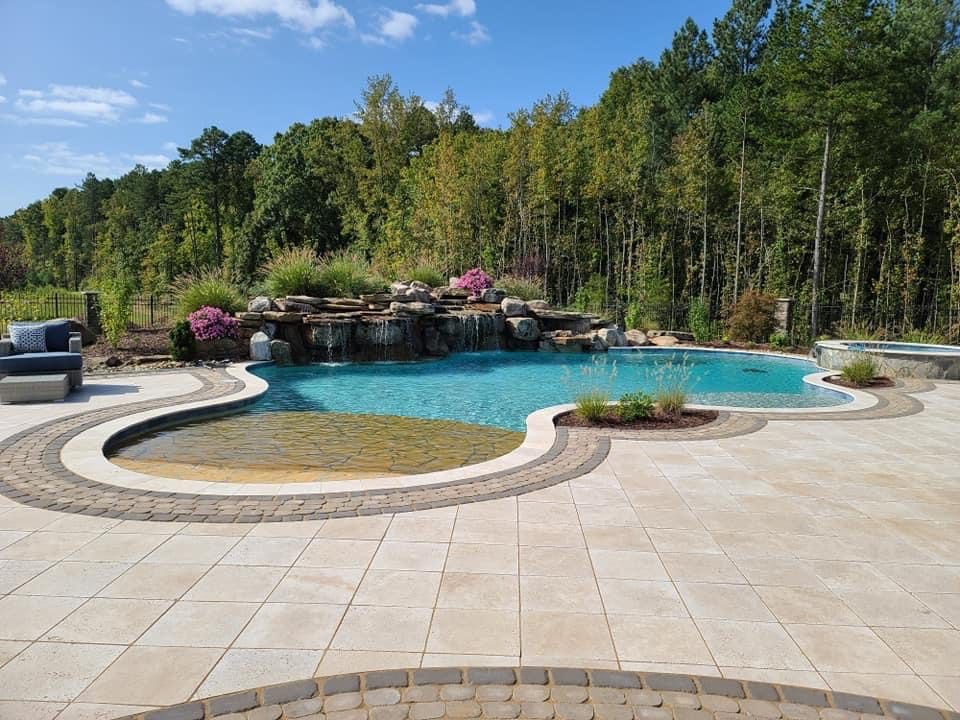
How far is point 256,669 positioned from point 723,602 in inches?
75.5

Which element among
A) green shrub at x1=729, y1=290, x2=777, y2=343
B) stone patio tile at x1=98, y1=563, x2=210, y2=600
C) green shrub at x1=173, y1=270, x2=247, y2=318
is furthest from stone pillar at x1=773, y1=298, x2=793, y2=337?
stone patio tile at x1=98, y1=563, x2=210, y2=600

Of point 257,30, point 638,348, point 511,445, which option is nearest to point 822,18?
point 638,348

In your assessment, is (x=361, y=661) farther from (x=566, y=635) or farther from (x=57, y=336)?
(x=57, y=336)

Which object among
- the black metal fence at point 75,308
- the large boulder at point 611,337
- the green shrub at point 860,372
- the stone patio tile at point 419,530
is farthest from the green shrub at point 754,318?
the stone patio tile at point 419,530

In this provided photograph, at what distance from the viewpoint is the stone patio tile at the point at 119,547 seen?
2.95 metres

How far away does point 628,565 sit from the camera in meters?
2.95

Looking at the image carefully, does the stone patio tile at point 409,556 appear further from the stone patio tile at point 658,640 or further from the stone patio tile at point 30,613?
the stone patio tile at point 30,613

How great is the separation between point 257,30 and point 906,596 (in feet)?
38.1

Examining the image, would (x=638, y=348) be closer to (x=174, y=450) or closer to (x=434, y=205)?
(x=434, y=205)

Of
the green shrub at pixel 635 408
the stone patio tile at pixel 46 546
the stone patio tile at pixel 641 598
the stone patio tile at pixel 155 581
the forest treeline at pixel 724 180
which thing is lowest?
the stone patio tile at pixel 46 546

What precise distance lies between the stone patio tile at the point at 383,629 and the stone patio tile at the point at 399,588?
57mm

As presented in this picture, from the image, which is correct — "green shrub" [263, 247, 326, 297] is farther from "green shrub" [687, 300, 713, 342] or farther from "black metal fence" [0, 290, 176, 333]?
"green shrub" [687, 300, 713, 342]

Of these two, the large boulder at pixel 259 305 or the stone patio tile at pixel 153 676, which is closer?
the stone patio tile at pixel 153 676

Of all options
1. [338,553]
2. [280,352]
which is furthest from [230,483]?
[280,352]
